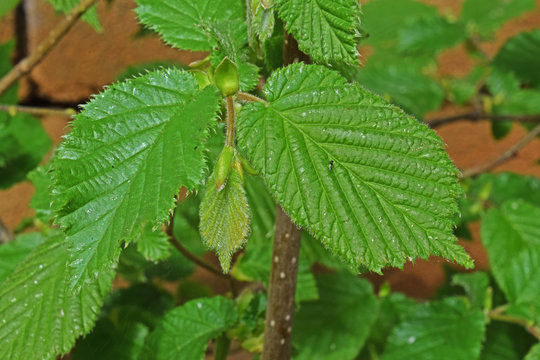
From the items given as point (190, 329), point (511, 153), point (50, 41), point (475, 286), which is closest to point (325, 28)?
point (190, 329)

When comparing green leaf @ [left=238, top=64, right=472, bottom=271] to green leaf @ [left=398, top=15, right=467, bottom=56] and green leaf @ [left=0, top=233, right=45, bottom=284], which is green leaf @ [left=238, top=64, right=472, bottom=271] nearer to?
green leaf @ [left=0, top=233, right=45, bottom=284]

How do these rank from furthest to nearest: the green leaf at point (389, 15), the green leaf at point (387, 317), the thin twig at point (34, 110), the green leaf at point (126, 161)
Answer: the green leaf at point (389, 15)
the green leaf at point (387, 317)
the thin twig at point (34, 110)
the green leaf at point (126, 161)

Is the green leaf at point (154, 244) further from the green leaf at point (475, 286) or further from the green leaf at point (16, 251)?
the green leaf at point (475, 286)

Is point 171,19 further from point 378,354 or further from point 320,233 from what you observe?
point 378,354

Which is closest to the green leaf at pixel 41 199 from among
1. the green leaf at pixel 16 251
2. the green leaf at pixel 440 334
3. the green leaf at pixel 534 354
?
the green leaf at pixel 16 251

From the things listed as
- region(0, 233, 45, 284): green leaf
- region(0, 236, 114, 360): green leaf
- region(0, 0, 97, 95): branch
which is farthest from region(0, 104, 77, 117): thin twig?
region(0, 236, 114, 360): green leaf

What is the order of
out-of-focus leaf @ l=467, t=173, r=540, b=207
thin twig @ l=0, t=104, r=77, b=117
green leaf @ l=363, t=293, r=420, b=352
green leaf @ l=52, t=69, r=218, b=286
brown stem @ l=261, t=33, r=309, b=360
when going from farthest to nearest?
out-of-focus leaf @ l=467, t=173, r=540, b=207, green leaf @ l=363, t=293, r=420, b=352, thin twig @ l=0, t=104, r=77, b=117, brown stem @ l=261, t=33, r=309, b=360, green leaf @ l=52, t=69, r=218, b=286
